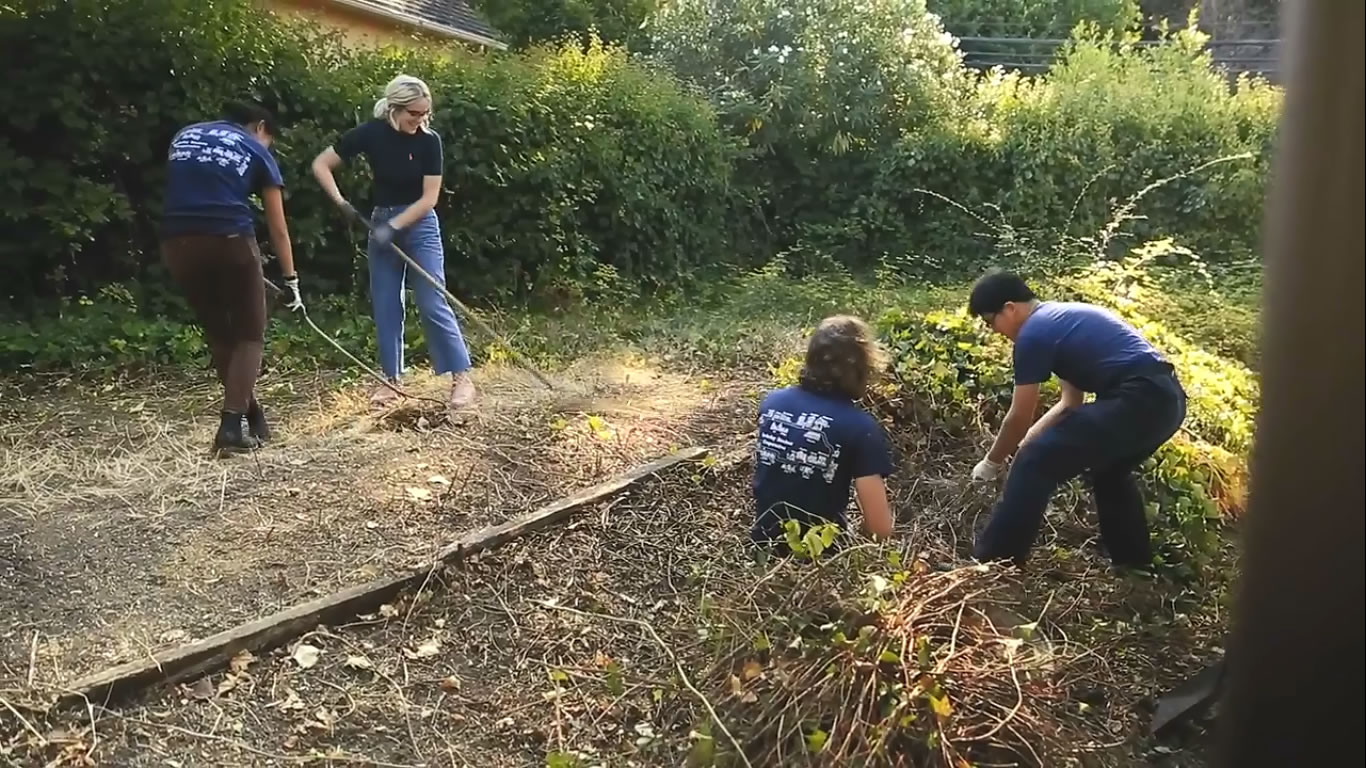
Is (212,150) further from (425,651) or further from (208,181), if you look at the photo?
(425,651)

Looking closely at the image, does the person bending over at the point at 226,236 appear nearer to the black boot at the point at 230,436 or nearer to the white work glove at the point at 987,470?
the black boot at the point at 230,436

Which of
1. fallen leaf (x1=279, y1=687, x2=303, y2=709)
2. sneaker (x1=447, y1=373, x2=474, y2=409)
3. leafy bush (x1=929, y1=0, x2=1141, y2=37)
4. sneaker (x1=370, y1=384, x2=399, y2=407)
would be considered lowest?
fallen leaf (x1=279, y1=687, x2=303, y2=709)

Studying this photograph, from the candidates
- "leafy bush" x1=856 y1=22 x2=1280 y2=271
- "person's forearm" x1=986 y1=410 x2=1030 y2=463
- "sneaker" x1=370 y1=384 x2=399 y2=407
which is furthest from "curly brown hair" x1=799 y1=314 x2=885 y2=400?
"leafy bush" x1=856 y1=22 x2=1280 y2=271

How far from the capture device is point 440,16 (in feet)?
53.9

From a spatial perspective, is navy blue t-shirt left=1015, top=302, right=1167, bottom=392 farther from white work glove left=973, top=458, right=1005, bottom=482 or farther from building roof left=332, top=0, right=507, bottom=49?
building roof left=332, top=0, right=507, bottom=49

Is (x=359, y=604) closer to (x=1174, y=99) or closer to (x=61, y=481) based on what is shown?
(x=61, y=481)

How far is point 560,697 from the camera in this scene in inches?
133

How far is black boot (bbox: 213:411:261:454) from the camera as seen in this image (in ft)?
16.9

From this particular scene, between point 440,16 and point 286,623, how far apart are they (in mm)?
14452

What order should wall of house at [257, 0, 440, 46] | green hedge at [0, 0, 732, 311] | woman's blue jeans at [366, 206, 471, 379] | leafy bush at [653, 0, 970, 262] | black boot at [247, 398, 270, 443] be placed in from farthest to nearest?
leafy bush at [653, 0, 970, 262], wall of house at [257, 0, 440, 46], green hedge at [0, 0, 732, 311], woman's blue jeans at [366, 206, 471, 379], black boot at [247, 398, 270, 443]

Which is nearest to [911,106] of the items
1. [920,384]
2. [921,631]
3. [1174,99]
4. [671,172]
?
[1174,99]

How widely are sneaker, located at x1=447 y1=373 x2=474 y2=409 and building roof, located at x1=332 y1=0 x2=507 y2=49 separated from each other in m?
8.27

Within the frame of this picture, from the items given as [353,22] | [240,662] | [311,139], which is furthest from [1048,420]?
[353,22]

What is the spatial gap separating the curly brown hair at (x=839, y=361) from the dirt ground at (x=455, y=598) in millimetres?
638
